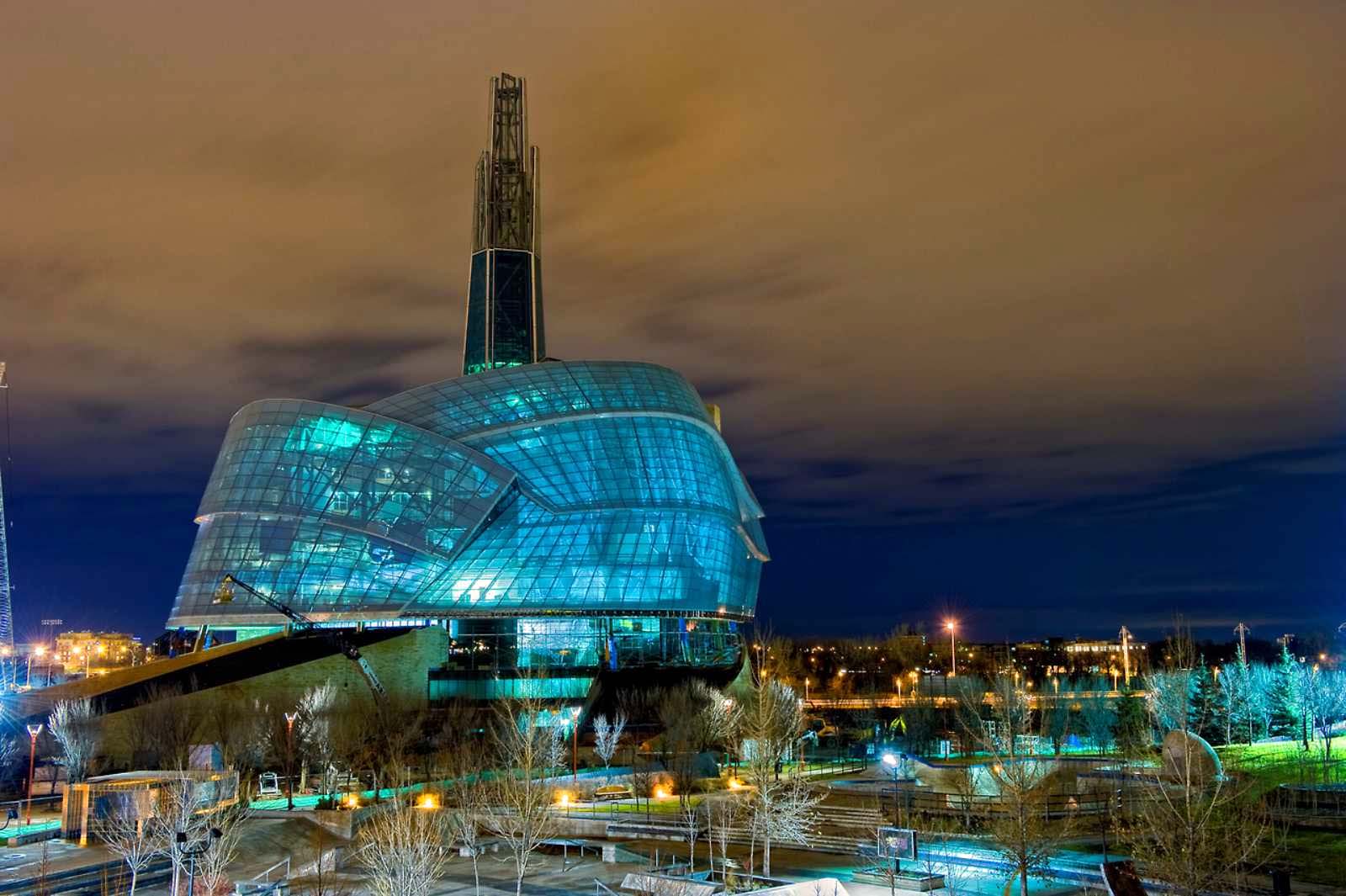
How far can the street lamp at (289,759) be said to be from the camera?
5031 cm

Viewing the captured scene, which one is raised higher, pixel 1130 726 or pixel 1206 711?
pixel 1206 711

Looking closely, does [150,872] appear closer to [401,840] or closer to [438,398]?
[401,840]

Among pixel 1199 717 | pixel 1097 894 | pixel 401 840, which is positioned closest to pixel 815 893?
pixel 1097 894

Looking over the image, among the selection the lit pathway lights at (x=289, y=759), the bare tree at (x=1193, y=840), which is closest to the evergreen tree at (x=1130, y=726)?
the bare tree at (x=1193, y=840)

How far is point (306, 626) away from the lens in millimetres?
86562

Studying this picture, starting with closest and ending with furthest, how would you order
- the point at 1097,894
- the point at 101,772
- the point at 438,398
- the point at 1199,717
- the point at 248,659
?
1. the point at 1097,894
2. the point at 101,772
3. the point at 248,659
4. the point at 1199,717
5. the point at 438,398

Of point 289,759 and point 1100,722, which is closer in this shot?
point 289,759

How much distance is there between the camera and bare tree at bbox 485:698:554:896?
35406mm

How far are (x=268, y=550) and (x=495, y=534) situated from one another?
1793cm

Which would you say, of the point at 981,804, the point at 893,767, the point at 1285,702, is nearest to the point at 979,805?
the point at 981,804

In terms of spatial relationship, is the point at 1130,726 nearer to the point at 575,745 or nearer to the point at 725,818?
the point at 575,745

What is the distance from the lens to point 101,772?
56719mm

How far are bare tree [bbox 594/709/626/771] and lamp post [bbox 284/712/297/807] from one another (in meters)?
16.4

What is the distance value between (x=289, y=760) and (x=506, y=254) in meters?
123
